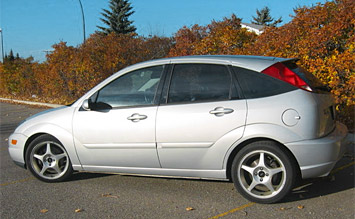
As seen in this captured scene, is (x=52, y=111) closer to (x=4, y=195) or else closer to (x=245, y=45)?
(x=4, y=195)

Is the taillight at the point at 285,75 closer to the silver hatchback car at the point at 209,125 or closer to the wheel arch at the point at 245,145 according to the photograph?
the silver hatchback car at the point at 209,125

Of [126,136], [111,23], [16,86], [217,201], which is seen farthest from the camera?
[111,23]

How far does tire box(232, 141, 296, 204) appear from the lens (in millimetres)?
3627

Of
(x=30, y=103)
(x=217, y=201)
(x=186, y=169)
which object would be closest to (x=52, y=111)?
(x=186, y=169)

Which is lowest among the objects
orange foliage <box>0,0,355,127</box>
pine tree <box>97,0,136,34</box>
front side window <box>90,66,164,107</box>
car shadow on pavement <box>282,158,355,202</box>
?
car shadow on pavement <box>282,158,355,202</box>

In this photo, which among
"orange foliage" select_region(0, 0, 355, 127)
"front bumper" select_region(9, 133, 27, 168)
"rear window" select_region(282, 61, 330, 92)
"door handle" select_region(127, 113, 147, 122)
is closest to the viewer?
"rear window" select_region(282, 61, 330, 92)

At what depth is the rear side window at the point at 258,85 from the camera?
12.2 feet

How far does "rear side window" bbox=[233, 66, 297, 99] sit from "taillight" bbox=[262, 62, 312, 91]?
1.8 inches

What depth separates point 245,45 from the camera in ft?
28.7

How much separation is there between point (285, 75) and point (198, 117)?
1.01m

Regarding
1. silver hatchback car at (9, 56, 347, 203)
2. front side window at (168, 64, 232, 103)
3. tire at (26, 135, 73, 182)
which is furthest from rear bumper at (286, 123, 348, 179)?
tire at (26, 135, 73, 182)

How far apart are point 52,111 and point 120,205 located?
1659 mm

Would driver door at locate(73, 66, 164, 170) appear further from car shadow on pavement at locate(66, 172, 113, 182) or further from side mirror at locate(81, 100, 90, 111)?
car shadow on pavement at locate(66, 172, 113, 182)

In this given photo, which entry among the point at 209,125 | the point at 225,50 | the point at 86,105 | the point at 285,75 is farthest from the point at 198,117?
the point at 225,50
